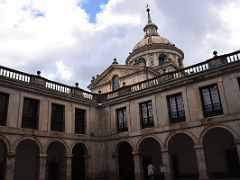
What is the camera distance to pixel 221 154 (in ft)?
54.1

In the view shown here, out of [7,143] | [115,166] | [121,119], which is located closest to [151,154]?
[115,166]

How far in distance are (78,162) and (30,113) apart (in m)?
5.27

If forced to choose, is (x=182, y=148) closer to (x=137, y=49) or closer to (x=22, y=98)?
(x=22, y=98)

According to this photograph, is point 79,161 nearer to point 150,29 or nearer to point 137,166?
point 137,166

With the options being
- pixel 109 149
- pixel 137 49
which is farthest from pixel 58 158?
pixel 137 49

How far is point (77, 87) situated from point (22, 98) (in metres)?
4.83

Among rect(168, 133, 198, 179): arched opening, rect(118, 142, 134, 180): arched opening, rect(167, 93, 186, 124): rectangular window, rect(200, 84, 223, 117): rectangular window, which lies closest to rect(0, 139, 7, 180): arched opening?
rect(118, 142, 134, 180): arched opening

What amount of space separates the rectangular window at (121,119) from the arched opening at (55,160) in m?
4.54

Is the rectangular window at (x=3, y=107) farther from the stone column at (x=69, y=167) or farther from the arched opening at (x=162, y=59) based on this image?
the arched opening at (x=162, y=59)

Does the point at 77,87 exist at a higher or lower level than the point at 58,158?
higher

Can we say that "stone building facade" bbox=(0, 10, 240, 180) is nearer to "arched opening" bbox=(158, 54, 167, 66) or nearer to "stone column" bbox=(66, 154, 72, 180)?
"stone column" bbox=(66, 154, 72, 180)

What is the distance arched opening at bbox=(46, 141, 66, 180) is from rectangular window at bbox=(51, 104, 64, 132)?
103 centimetres

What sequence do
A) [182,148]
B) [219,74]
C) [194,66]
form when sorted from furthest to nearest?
[182,148]
[194,66]
[219,74]

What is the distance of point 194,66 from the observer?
16.0m
